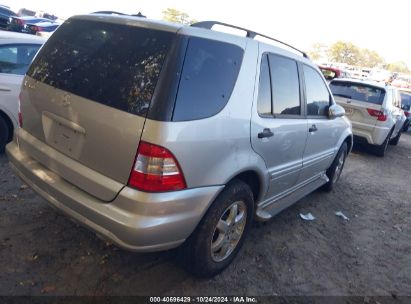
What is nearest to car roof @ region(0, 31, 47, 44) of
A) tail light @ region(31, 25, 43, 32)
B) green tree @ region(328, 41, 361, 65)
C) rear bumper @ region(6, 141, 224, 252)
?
rear bumper @ region(6, 141, 224, 252)

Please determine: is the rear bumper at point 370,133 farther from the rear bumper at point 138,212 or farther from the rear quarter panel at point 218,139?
the rear bumper at point 138,212

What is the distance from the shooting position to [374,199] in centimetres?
593

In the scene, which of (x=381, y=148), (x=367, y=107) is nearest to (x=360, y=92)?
(x=367, y=107)

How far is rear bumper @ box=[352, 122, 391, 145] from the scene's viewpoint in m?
8.43

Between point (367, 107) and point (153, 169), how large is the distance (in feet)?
23.9

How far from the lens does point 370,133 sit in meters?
8.50

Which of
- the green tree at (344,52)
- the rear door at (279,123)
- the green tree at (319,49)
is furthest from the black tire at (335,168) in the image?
the green tree at (319,49)

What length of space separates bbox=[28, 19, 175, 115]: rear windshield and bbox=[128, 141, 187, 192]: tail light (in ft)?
0.81

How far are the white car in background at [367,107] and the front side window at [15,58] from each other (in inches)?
256

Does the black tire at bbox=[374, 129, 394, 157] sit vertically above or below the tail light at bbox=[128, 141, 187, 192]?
below

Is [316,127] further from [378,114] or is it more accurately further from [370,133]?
[370,133]

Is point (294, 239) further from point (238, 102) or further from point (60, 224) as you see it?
Answer: point (60, 224)

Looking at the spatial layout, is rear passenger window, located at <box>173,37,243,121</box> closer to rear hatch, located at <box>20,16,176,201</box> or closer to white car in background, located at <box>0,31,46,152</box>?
rear hatch, located at <box>20,16,176,201</box>

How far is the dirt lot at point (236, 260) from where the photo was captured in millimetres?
2861
